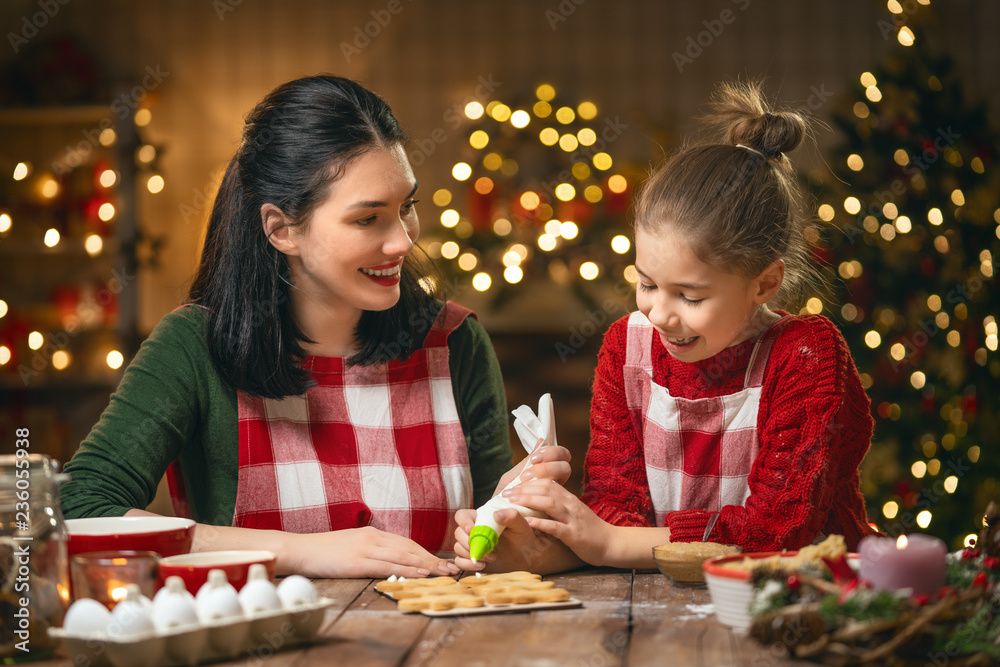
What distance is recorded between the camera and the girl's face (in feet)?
4.02

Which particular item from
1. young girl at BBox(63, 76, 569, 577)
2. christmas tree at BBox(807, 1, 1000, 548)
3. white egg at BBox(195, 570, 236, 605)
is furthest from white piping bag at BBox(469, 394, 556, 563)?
christmas tree at BBox(807, 1, 1000, 548)

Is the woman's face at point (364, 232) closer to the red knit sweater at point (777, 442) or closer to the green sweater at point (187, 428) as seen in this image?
the green sweater at point (187, 428)

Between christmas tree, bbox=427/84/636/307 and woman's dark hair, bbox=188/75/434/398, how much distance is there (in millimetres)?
2162

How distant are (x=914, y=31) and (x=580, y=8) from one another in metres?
1.34

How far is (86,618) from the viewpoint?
0.79 metres

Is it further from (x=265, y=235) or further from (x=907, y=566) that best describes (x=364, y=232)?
(x=907, y=566)

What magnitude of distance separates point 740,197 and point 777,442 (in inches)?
13.0

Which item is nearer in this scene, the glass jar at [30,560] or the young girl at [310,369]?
the glass jar at [30,560]

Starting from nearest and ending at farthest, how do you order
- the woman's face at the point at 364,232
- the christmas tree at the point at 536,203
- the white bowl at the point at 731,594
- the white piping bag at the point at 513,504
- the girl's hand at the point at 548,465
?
the white bowl at the point at 731,594, the white piping bag at the point at 513,504, the girl's hand at the point at 548,465, the woman's face at the point at 364,232, the christmas tree at the point at 536,203

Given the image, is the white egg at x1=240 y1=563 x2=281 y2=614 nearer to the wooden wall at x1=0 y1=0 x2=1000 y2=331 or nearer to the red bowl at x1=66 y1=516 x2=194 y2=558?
the red bowl at x1=66 y1=516 x2=194 y2=558

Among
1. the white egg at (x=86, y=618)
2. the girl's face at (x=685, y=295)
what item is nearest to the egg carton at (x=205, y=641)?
the white egg at (x=86, y=618)

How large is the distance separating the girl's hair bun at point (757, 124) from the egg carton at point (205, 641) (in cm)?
89

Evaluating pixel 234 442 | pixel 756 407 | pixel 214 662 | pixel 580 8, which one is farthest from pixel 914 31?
pixel 214 662

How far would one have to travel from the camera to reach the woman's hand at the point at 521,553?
1.19 m
